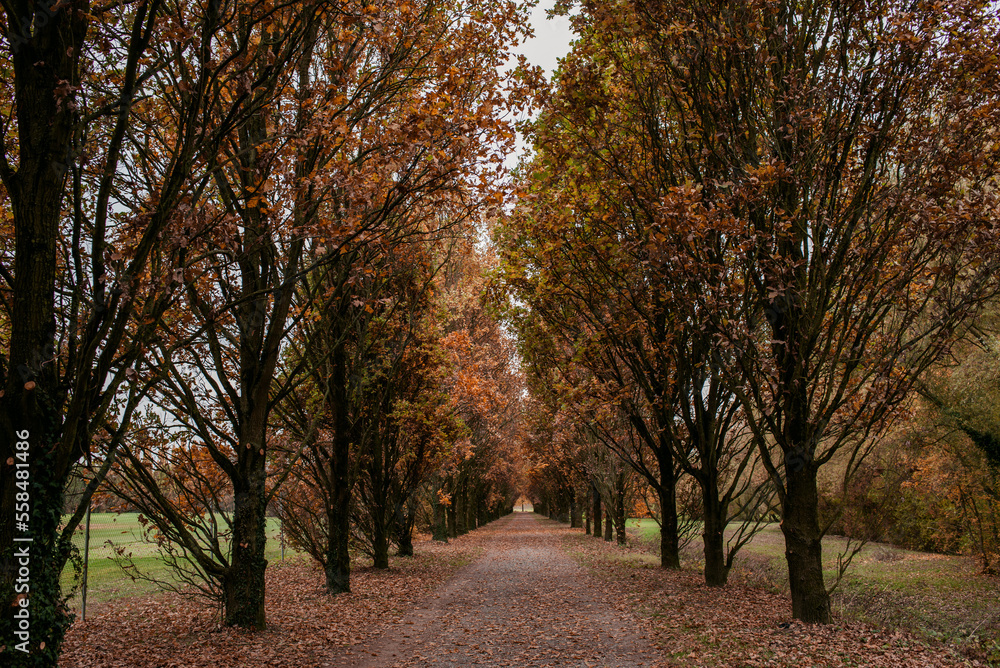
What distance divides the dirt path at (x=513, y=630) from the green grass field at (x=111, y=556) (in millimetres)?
3479

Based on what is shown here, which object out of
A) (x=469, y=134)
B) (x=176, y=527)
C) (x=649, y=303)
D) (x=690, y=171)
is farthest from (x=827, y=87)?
(x=176, y=527)

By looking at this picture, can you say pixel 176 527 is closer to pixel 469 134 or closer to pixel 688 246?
pixel 469 134

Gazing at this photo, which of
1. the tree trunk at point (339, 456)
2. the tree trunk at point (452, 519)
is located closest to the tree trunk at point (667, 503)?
the tree trunk at point (339, 456)

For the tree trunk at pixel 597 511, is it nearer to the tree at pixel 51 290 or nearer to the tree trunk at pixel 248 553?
the tree trunk at pixel 248 553

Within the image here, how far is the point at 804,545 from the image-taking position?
8.12m

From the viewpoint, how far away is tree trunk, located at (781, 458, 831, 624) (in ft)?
26.2

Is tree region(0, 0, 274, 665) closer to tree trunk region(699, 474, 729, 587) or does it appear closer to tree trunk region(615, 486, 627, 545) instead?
tree trunk region(699, 474, 729, 587)

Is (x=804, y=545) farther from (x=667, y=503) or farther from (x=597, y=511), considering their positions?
(x=597, y=511)

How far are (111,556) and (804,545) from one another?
36.5 ft

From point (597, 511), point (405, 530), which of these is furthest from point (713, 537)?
point (597, 511)

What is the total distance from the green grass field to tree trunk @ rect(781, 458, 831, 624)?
840 cm

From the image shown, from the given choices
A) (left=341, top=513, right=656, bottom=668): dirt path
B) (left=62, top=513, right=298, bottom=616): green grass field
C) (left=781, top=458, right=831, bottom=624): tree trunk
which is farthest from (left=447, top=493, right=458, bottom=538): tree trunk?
(left=781, top=458, right=831, bottom=624): tree trunk

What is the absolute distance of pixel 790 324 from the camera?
26.7 feet

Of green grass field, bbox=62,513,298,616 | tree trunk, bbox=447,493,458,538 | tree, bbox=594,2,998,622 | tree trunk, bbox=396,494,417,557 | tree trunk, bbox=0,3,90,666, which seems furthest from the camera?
tree trunk, bbox=447,493,458,538
